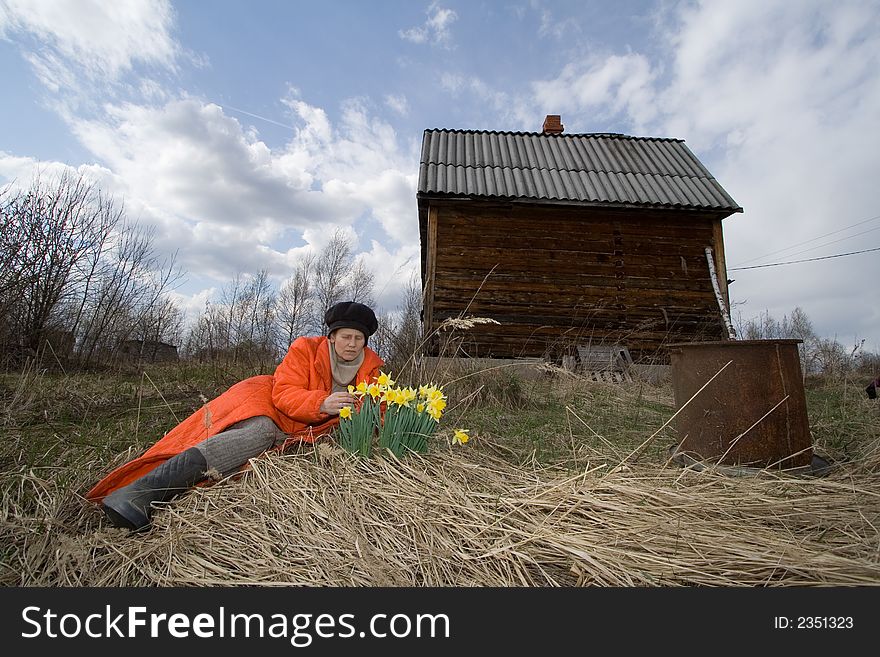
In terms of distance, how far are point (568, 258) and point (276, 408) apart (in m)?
7.47

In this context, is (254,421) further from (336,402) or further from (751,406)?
(751,406)

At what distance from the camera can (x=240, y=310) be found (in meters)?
16.5

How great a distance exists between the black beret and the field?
682 millimetres

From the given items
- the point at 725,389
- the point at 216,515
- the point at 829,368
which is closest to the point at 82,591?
the point at 216,515

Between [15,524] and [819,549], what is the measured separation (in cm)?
288

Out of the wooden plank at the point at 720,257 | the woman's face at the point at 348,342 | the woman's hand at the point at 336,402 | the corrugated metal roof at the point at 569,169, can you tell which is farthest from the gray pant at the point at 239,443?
the wooden plank at the point at 720,257

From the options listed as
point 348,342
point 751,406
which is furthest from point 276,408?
point 751,406

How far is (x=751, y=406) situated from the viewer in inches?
99.3

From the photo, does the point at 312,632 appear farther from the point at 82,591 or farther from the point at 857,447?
the point at 857,447

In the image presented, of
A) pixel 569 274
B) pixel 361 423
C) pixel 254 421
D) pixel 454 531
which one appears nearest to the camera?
pixel 454 531

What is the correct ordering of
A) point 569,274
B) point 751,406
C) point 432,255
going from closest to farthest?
point 751,406 < point 432,255 < point 569,274

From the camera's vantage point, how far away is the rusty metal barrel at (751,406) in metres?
2.48

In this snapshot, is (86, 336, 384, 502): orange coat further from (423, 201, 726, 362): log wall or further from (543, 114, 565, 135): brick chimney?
(543, 114, 565, 135): brick chimney

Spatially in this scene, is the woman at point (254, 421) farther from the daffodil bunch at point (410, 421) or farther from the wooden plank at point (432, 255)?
the wooden plank at point (432, 255)
